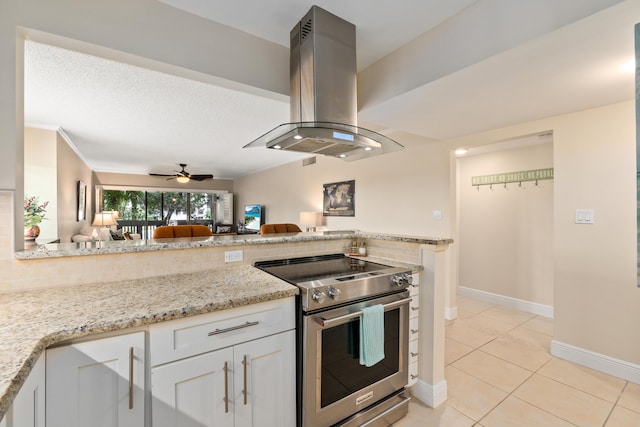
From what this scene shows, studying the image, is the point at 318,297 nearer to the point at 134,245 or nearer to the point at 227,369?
the point at 227,369

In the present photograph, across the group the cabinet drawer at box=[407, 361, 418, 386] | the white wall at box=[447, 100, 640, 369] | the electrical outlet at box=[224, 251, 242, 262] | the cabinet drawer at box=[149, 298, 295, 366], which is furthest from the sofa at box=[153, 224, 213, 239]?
the white wall at box=[447, 100, 640, 369]

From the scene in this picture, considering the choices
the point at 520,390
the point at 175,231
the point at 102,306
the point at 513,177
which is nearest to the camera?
the point at 102,306

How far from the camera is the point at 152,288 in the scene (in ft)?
4.61

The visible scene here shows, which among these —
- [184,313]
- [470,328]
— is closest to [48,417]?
[184,313]

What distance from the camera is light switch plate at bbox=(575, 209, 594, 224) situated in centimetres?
239

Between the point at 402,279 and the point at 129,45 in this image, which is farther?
the point at 402,279

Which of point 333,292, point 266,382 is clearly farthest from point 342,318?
point 266,382

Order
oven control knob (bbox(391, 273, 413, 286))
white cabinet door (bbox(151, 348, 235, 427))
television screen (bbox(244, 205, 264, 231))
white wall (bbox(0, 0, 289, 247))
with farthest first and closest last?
1. television screen (bbox(244, 205, 264, 231))
2. oven control knob (bbox(391, 273, 413, 286))
3. white wall (bbox(0, 0, 289, 247))
4. white cabinet door (bbox(151, 348, 235, 427))

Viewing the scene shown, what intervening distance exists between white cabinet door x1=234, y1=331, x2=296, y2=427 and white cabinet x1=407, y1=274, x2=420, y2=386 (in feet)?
2.93

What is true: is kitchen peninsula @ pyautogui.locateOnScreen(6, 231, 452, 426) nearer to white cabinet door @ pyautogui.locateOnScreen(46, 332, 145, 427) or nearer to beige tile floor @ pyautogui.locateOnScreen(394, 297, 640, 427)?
white cabinet door @ pyautogui.locateOnScreen(46, 332, 145, 427)

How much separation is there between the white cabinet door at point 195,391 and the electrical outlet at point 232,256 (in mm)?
713

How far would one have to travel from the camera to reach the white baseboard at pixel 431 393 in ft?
6.22

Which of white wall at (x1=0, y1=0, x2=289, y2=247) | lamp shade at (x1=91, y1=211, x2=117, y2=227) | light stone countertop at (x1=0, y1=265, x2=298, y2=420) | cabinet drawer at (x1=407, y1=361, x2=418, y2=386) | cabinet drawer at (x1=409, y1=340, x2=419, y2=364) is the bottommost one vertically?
cabinet drawer at (x1=407, y1=361, x2=418, y2=386)

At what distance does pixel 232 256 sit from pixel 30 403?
43.5 inches
